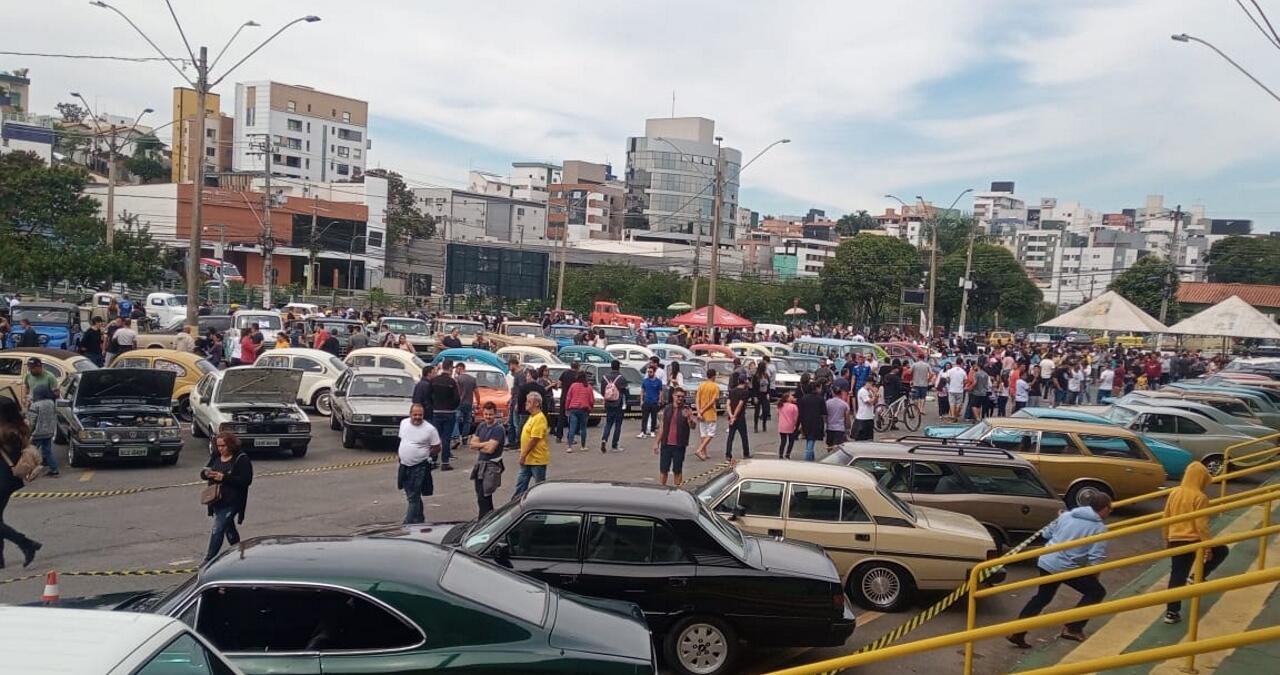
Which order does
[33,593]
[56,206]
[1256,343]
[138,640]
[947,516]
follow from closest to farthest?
[138,640], [33,593], [947,516], [56,206], [1256,343]

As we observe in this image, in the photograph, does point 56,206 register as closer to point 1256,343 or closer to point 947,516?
point 947,516

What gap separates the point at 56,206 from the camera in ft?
162

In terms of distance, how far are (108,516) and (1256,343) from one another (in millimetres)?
79705

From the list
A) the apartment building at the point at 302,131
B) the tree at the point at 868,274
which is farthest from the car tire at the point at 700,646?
the apartment building at the point at 302,131

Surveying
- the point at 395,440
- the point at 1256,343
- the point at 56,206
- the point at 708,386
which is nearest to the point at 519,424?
the point at 395,440

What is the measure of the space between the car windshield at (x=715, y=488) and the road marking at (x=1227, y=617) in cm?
418

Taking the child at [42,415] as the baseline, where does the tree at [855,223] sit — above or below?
above

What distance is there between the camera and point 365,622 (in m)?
5.29

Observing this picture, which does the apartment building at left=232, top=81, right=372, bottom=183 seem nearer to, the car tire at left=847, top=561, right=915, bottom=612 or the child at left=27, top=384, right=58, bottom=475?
the child at left=27, top=384, right=58, bottom=475

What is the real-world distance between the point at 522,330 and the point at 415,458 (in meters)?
24.6

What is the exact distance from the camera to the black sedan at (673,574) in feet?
25.3

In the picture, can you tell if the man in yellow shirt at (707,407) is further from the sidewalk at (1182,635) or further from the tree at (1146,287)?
the tree at (1146,287)

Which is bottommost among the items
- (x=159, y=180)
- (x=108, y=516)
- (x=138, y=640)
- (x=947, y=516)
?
(x=108, y=516)

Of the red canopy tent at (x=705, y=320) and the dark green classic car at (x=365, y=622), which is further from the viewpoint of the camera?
the red canopy tent at (x=705, y=320)
